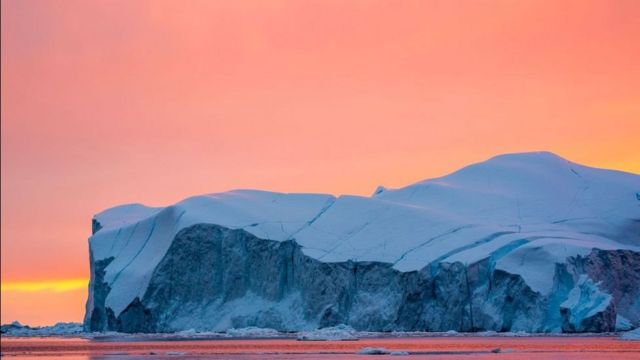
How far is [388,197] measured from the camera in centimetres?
5375

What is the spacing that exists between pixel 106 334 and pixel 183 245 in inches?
198

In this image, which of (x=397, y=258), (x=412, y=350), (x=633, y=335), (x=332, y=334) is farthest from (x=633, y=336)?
(x=397, y=258)

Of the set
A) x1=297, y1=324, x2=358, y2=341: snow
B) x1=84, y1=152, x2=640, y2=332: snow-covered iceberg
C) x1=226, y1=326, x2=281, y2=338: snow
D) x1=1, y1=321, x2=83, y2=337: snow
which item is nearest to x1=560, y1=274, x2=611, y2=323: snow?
x1=84, y1=152, x2=640, y2=332: snow-covered iceberg

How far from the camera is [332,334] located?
1542 inches

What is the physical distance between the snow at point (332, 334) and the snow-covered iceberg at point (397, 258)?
1.50m

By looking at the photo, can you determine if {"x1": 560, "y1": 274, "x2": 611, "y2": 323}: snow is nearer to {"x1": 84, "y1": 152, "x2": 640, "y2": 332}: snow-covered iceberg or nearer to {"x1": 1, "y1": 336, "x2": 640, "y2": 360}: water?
{"x1": 84, "y1": 152, "x2": 640, "y2": 332}: snow-covered iceberg

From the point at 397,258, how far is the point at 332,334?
6.16 meters

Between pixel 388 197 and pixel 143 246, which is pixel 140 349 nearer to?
pixel 143 246

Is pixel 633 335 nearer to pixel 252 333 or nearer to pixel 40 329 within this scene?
pixel 252 333

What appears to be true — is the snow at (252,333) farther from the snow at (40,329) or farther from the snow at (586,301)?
the snow at (40,329)

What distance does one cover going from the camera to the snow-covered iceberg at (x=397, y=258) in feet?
133

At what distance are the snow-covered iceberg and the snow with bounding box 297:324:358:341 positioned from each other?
4.93 feet

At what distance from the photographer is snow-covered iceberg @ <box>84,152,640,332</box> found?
40625 millimetres

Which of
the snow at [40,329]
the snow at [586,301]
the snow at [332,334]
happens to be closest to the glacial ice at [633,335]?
the snow at [586,301]
